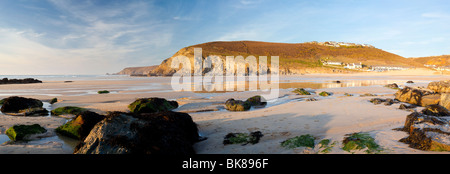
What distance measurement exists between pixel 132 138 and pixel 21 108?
9191mm

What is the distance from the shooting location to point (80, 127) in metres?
5.46

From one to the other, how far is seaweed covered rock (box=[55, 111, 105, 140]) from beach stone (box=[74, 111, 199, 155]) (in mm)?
1911

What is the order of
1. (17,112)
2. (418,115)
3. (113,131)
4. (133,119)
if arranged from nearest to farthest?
(113,131), (133,119), (418,115), (17,112)

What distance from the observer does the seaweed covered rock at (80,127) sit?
17.7ft

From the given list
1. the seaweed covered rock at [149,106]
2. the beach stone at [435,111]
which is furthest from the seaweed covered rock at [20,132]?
the beach stone at [435,111]

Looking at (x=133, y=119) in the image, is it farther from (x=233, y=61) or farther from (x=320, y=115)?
(x=233, y=61)

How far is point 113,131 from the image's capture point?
3.76 metres

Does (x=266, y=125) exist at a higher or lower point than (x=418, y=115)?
lower

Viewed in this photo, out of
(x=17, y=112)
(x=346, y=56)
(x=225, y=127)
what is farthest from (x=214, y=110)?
(x=346, y=56)

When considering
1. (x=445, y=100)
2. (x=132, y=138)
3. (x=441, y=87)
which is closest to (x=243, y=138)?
(x=132, y=138)

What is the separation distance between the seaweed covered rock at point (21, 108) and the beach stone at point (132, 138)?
6.94 meters

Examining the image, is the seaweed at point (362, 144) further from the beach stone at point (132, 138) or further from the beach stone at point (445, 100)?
the beach stone at point (445, 100)

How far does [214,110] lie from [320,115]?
441cm
